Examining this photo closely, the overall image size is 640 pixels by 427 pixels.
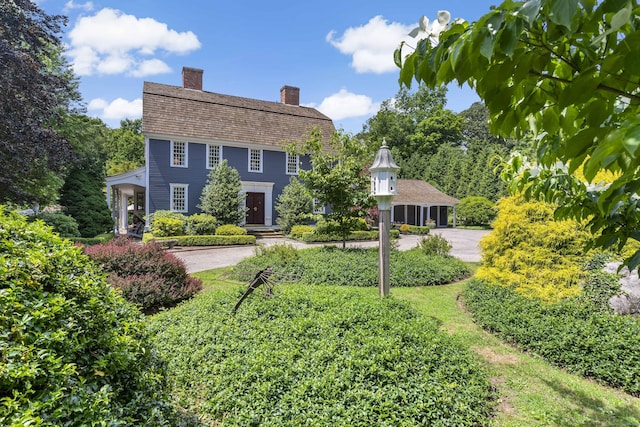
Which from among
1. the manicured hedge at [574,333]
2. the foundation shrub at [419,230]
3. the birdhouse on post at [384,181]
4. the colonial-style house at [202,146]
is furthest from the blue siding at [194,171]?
the manicured hedge at [574,333]

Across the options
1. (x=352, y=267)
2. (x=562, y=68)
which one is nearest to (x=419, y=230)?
(x=352, y=267)

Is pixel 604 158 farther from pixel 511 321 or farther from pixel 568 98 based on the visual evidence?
pixel 511 321

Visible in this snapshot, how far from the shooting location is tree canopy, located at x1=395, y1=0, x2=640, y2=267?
0.80 meters

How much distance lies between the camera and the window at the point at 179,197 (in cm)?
2083

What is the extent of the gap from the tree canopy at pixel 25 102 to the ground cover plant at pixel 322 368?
9892 millimetres

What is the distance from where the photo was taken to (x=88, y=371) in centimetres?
198

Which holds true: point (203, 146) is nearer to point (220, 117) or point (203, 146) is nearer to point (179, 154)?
point (179, 154)

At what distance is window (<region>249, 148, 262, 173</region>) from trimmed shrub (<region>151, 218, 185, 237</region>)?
7.35 metres

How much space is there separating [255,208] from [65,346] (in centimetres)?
2224

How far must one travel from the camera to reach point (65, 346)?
6.03 ft

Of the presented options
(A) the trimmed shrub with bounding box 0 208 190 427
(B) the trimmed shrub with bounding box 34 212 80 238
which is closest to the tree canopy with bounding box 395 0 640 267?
(A) the trimmed shrub with bounding box 0 208 190 427

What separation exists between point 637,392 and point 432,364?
271 cm

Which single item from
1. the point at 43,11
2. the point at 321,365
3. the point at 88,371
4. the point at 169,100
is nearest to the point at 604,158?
the point at 88,371

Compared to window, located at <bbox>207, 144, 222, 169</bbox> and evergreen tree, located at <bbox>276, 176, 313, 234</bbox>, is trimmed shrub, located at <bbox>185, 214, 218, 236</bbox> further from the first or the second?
evergreen tree, located at <bbox>276, 176, 313, 234</bbox>
